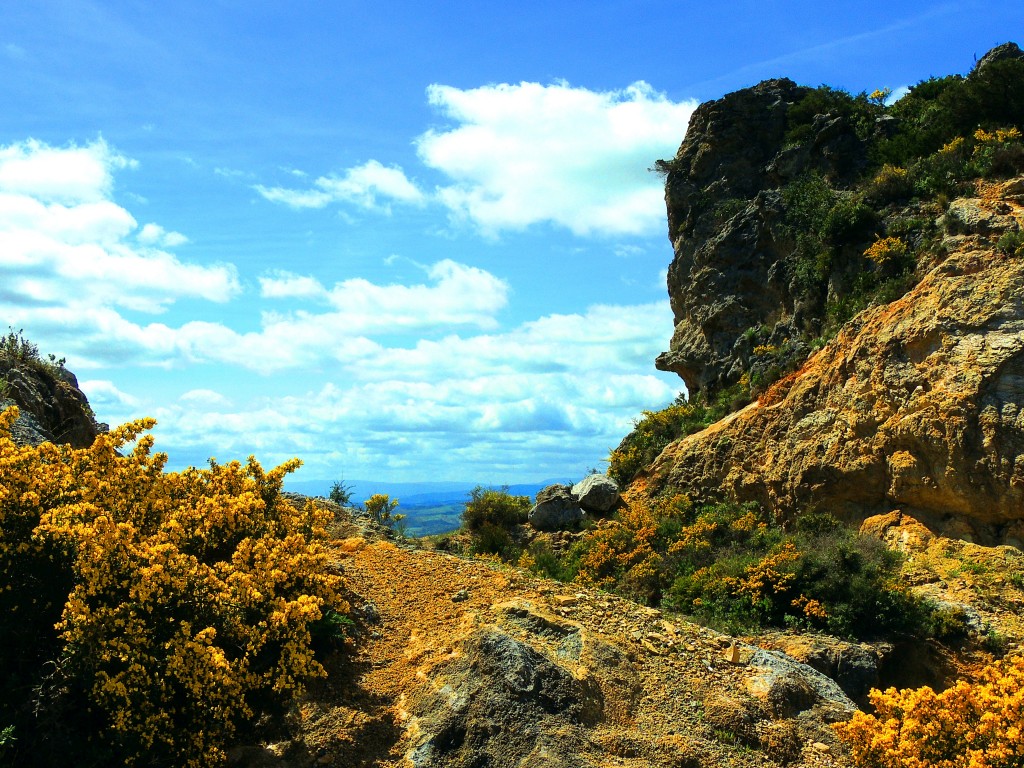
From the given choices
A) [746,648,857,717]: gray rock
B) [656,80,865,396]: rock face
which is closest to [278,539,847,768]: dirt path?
[746,648,857,717]: gray rock

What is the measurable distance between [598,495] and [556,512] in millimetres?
1138

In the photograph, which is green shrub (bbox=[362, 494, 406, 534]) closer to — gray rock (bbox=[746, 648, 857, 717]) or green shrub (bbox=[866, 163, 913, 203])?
gray rock (bbox=[746, 648, 857, 717])

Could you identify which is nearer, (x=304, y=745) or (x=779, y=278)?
(x=304, y=745)

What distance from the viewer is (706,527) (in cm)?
1622

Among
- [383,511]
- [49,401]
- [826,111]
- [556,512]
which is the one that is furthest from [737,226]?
[49,401]

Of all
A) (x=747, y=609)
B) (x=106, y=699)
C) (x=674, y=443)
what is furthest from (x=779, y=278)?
(x=106, y=699)

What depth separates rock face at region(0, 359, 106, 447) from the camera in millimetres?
12359

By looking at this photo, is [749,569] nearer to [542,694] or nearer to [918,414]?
[918,414]

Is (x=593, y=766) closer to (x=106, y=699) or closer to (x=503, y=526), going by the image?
(x=106, y=699)

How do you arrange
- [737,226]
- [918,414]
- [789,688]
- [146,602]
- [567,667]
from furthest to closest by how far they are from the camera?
[737,226] → [918,414] → [789,688] → [567,667] → [146,602]

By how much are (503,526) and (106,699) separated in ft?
49.7

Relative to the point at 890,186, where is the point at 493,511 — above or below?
below

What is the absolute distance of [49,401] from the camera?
1401 centimetres

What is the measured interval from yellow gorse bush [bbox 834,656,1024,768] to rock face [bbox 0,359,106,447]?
11096 mm
